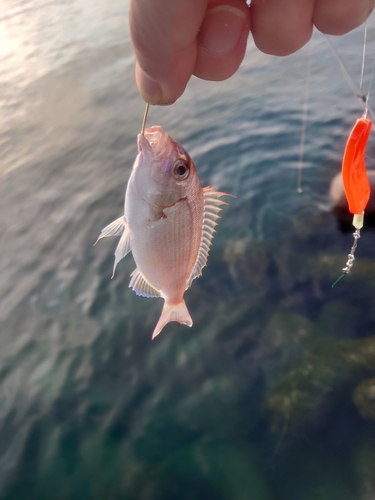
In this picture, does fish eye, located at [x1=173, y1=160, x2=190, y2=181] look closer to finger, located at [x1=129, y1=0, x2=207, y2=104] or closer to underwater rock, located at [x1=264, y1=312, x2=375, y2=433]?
finger, located at [x1=129, y1=0, x2=207, y2=104]

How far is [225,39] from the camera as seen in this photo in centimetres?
208

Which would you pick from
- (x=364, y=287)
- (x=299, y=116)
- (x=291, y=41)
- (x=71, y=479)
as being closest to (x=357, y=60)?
(x=299, y=116)

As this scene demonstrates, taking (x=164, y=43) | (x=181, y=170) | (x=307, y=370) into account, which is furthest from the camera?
(x=307, y=370)

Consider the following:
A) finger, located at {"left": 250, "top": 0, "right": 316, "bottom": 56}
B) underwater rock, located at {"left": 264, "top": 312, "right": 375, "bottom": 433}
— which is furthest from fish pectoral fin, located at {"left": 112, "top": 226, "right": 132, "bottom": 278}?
underwater rock, located at {"left": 264, "top": 312, "right": 375, "bottom": 433}

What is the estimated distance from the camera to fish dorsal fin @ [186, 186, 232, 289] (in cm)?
254

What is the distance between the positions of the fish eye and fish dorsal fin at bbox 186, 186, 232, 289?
7.0 inches

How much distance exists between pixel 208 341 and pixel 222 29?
138 inches

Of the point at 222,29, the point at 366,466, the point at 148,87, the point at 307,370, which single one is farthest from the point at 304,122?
the point at 148,87

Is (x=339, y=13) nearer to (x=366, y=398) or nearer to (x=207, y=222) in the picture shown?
(x=207, y=222)

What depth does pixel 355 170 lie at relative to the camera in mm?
4266

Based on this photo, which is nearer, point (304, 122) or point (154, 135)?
point (154, 135)

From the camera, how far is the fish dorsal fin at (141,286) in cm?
259

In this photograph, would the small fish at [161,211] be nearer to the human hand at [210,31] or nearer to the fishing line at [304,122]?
the human hand at [210,31]

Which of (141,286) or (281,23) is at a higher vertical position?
(281,23)
